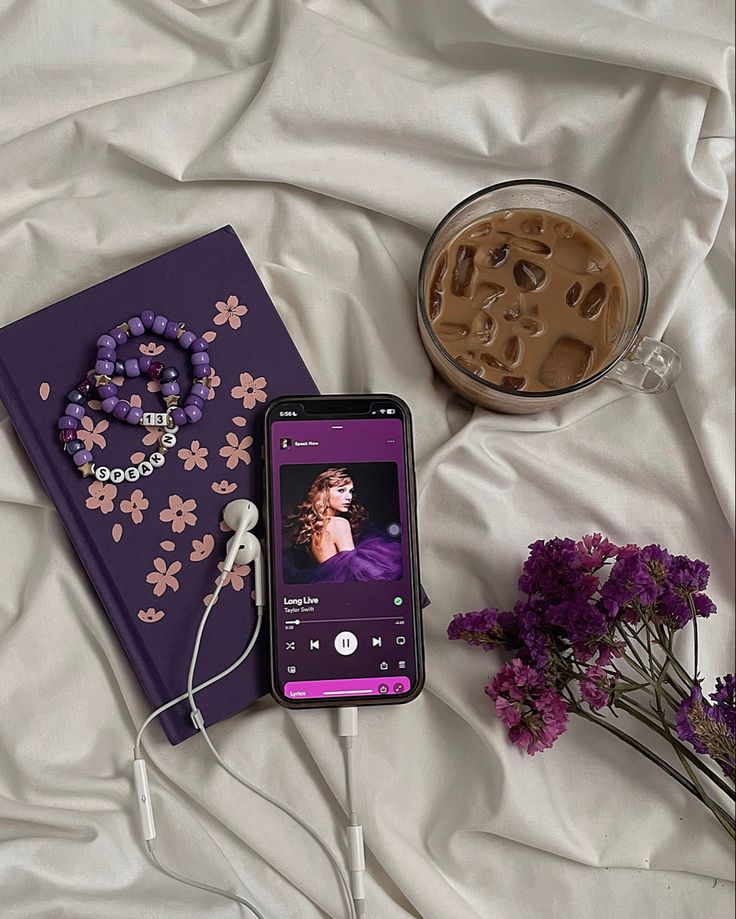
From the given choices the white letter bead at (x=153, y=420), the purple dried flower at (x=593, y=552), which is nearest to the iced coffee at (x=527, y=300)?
the purple dried flower at (x=593, y=552)

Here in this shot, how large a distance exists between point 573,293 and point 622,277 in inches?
1.7

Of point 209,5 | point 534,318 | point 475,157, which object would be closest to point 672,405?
point 534,318

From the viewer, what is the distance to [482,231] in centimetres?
73

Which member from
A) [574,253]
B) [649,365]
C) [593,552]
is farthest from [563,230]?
[593,552]

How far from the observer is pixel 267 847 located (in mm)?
703

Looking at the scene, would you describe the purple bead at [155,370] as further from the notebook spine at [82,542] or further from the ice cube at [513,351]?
the ice cube at [513,351]

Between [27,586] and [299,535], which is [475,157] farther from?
[27,586]

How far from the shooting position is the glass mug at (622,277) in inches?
27.5

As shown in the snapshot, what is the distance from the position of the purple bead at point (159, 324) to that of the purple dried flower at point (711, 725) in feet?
1.53

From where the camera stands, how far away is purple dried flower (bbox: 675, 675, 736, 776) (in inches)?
24.7

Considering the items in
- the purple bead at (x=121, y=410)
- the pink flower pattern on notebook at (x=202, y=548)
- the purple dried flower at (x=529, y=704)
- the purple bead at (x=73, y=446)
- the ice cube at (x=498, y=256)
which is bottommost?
the purple dried flower at (x=529, y=704)

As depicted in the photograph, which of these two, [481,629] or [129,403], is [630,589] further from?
[129,403]

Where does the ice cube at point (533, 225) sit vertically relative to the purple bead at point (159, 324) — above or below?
above

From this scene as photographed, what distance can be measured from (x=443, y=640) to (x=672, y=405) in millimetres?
271
